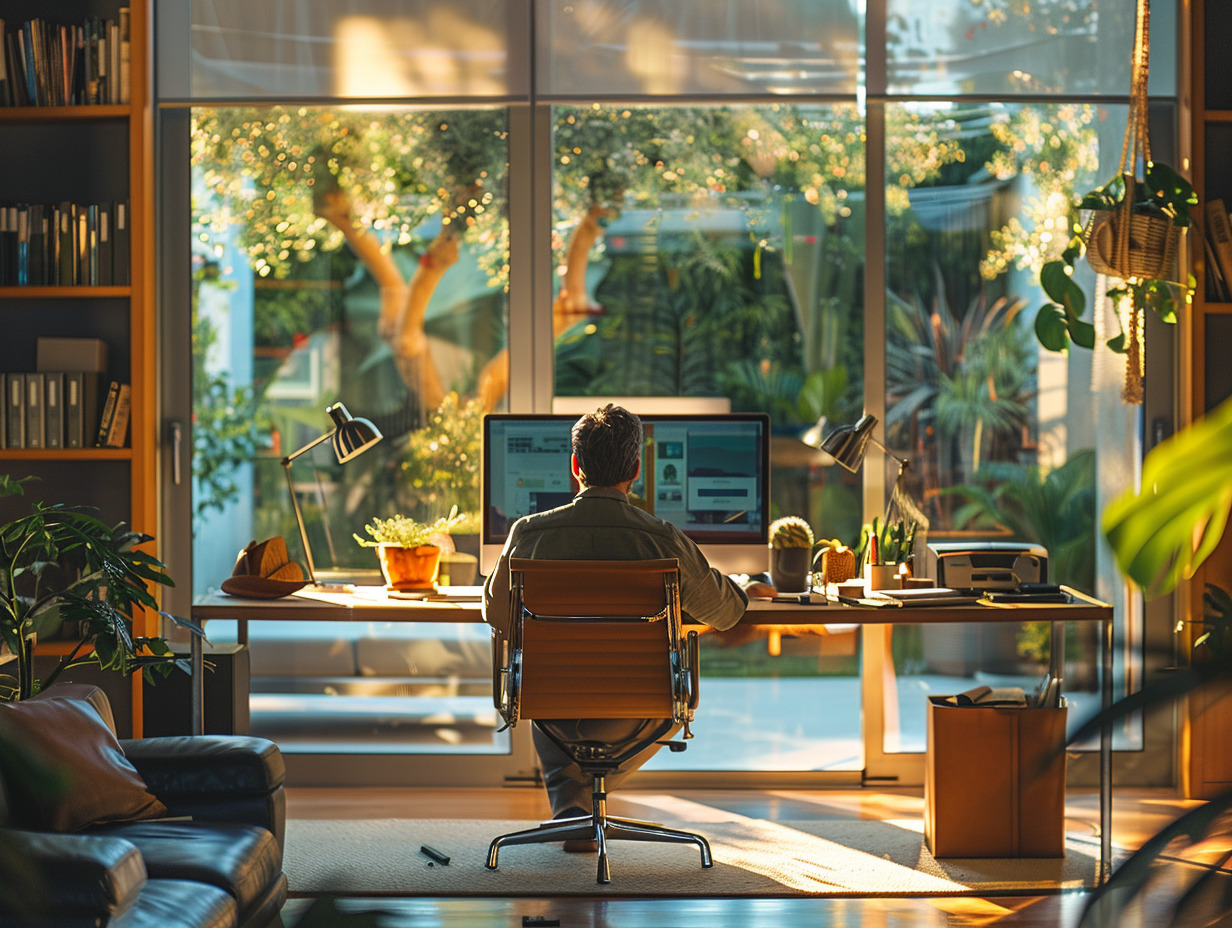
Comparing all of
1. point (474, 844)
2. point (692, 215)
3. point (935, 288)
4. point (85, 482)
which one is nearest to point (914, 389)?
point (935, 288)

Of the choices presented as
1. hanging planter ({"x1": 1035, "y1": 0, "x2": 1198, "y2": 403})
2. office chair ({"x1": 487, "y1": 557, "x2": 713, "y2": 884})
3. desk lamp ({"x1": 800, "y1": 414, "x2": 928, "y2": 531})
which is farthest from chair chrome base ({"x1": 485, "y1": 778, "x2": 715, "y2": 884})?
hanging planter ({"x1": 1035, "y1": 0, "x2": 1198, "y2": 403})

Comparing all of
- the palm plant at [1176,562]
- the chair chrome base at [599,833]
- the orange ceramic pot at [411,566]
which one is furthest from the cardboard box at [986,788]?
the palm plant at [1176,562]

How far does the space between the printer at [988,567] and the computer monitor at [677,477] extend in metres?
0.50

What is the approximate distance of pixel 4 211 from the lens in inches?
148

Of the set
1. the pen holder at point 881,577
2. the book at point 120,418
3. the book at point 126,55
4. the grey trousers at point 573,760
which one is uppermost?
the book at point 126,55

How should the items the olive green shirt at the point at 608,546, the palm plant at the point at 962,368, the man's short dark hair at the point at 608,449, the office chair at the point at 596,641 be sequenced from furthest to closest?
1. the palm plant at the point at 962,368
2. the man's short dark hair at the point at 608,449
3. the olive green shirt at the point at 608,546
4. the office chair at the point at 596,641

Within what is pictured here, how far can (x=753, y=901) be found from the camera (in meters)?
2.92

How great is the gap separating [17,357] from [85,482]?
0.46m

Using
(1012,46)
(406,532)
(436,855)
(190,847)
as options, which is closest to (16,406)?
(406,532)

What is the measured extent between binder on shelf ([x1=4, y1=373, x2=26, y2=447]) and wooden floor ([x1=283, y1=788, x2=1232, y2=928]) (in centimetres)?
142

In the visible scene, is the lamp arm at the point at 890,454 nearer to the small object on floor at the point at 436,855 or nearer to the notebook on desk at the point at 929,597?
the notebook on desk at the point at 929,597

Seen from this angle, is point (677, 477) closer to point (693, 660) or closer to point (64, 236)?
point (693, 660)

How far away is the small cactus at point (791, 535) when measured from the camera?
341 centimetres

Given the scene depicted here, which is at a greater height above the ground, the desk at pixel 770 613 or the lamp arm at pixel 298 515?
the lamp arm at pixel 298 515
